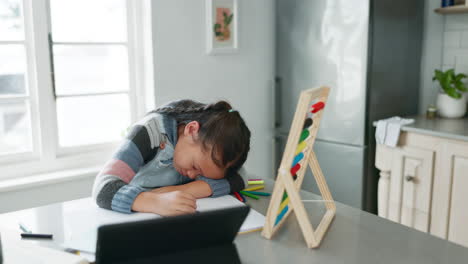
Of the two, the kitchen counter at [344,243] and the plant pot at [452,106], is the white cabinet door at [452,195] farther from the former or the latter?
the kitchen counter at [344,243]

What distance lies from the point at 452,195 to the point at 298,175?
1567 mm

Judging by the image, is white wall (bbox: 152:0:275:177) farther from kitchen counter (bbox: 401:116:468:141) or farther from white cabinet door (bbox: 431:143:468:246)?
white cabinet door (bbox: 431:143:468:246)

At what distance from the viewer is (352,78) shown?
274cm

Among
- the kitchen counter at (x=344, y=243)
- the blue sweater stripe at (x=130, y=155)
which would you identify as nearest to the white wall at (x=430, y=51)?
the kitchen counter at (x=344, y=243)

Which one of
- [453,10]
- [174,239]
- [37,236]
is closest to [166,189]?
[37,236]

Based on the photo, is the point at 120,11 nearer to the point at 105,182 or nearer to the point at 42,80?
the point at 42,80

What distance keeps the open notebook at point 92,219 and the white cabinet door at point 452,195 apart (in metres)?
1.54

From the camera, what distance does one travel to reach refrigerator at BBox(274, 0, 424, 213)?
270 centimetres

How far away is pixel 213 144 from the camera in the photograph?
1317mm

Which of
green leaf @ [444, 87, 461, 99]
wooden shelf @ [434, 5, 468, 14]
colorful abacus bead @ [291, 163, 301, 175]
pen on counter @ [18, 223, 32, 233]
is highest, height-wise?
wooden shelf @ [434, 5, 468, 14]

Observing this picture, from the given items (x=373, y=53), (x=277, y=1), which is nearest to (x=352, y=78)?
(x=373, y=53)

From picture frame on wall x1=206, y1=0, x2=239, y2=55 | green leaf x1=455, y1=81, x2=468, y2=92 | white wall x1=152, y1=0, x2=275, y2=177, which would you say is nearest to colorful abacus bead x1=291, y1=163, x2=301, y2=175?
white wall x1=152, y1=0, x2=275, y2=177

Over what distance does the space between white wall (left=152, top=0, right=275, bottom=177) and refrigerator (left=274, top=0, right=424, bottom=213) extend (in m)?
0.22

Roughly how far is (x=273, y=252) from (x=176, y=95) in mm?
1975
